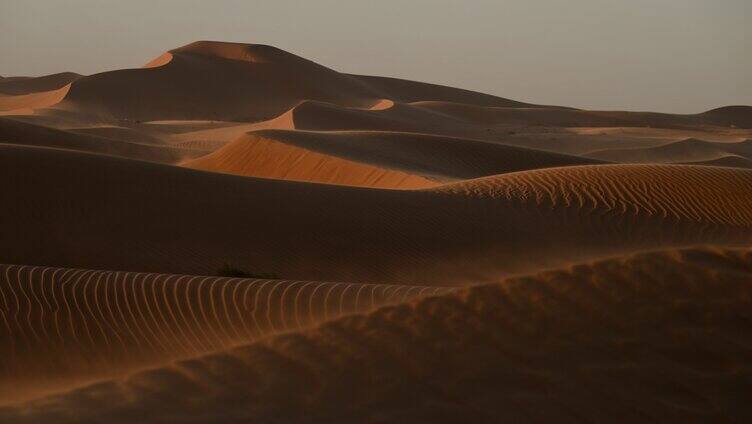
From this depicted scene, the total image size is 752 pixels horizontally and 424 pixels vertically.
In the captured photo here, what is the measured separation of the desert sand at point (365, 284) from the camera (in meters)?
5.23

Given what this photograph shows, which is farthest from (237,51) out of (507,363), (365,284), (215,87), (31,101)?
(507,363)

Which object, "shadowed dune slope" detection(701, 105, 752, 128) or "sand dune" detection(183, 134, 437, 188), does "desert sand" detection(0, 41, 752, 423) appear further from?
"shadowed dune slope" detection(701, 105, 752, 128)

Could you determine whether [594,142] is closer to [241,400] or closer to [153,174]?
[153,174]

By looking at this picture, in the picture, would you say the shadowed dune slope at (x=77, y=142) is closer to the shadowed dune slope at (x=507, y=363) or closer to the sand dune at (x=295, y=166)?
the sand dune at (x=295, y=166)

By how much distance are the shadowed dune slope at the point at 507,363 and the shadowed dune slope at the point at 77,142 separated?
20585 millimetres

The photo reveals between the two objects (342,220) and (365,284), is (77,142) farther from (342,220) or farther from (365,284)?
(365,284)

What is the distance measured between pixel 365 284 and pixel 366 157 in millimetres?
17018

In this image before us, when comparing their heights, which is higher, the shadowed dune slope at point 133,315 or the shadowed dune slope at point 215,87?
the shadowed dune slope at point 215,87

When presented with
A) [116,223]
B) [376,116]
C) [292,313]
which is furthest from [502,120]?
[292,313]

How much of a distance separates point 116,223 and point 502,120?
50.4 metres

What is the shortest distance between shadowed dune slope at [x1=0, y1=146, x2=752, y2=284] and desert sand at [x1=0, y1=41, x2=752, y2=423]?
46mm

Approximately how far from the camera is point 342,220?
15.9m

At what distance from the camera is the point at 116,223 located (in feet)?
47.8

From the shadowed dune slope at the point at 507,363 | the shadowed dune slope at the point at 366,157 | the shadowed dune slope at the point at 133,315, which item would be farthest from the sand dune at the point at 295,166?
the shadowed dune slope at the point at 507,363
